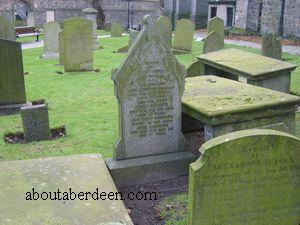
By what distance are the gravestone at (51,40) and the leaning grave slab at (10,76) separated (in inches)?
290

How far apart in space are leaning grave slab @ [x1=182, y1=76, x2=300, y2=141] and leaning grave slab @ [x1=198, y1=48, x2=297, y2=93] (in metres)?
1.63

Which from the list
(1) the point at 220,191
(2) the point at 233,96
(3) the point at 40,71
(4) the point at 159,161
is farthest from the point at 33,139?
(3) the point at 40,71

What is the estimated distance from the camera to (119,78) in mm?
5023

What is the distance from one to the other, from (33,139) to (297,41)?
17006 millimetres

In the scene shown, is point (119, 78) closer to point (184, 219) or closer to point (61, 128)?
point (184, 219)

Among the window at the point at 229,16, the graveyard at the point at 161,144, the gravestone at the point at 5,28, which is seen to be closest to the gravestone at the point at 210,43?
the graveyard at the point at 161,144

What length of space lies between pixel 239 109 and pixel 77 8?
106 feet

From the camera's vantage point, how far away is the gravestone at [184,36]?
16.6m

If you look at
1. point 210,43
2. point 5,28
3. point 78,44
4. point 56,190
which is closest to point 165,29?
point 210,43

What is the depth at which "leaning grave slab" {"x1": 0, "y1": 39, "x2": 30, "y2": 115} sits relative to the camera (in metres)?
7.86

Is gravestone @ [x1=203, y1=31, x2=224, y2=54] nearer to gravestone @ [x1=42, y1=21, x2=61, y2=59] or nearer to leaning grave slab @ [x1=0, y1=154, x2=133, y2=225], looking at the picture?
gravestone @ [x1=42, y1=21, x2=61, y2=59]

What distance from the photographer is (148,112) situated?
207 inches

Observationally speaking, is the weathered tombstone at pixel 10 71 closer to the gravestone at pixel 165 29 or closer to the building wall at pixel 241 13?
the gravestone at pixel 165 29

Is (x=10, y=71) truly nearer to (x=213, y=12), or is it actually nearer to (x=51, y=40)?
(x=51, y=40)
